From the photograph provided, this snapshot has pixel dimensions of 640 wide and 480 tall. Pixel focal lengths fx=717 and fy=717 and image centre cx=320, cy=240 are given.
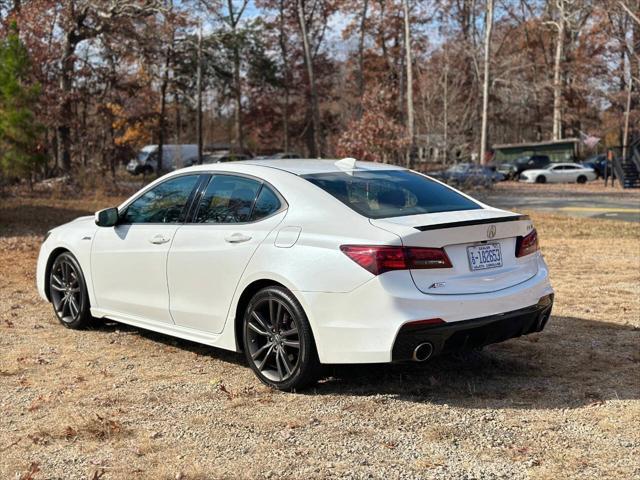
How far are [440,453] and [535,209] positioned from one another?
1872 cm

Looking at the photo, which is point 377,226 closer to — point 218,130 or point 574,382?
point 574,382

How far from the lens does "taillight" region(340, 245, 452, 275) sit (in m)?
4.20

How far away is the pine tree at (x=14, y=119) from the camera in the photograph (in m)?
17.6

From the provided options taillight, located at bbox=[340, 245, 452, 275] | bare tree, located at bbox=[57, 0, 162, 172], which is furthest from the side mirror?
bare tree, located at bbox=[57, 0, 162, 172]

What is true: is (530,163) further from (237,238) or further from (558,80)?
(237,238)

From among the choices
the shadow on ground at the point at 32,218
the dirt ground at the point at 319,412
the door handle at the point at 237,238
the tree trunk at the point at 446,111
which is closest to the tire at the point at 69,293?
the dirt ground at the point at 319,412

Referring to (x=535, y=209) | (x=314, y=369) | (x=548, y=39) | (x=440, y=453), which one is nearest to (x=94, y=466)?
(x=314, y=369)

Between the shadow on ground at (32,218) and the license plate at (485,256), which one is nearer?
the license plate at (485,256)

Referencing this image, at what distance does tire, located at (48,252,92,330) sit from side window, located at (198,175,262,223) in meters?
1.67

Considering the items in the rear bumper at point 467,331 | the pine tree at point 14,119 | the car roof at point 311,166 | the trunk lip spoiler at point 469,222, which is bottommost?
the rear bumper at point 467,331

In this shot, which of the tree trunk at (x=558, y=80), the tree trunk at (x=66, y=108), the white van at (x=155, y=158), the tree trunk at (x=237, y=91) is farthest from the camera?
the tree trunk at (x=558, y=80)

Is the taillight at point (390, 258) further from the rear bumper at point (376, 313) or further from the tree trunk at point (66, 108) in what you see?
the tree trunk at point (66, 108)

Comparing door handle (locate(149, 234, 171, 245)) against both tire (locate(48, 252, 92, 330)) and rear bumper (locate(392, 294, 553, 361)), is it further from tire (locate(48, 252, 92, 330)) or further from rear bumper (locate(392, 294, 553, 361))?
rear bumper (locate(392, 294, 553, 361))

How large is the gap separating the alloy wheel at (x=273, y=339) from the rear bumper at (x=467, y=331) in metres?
0.72
